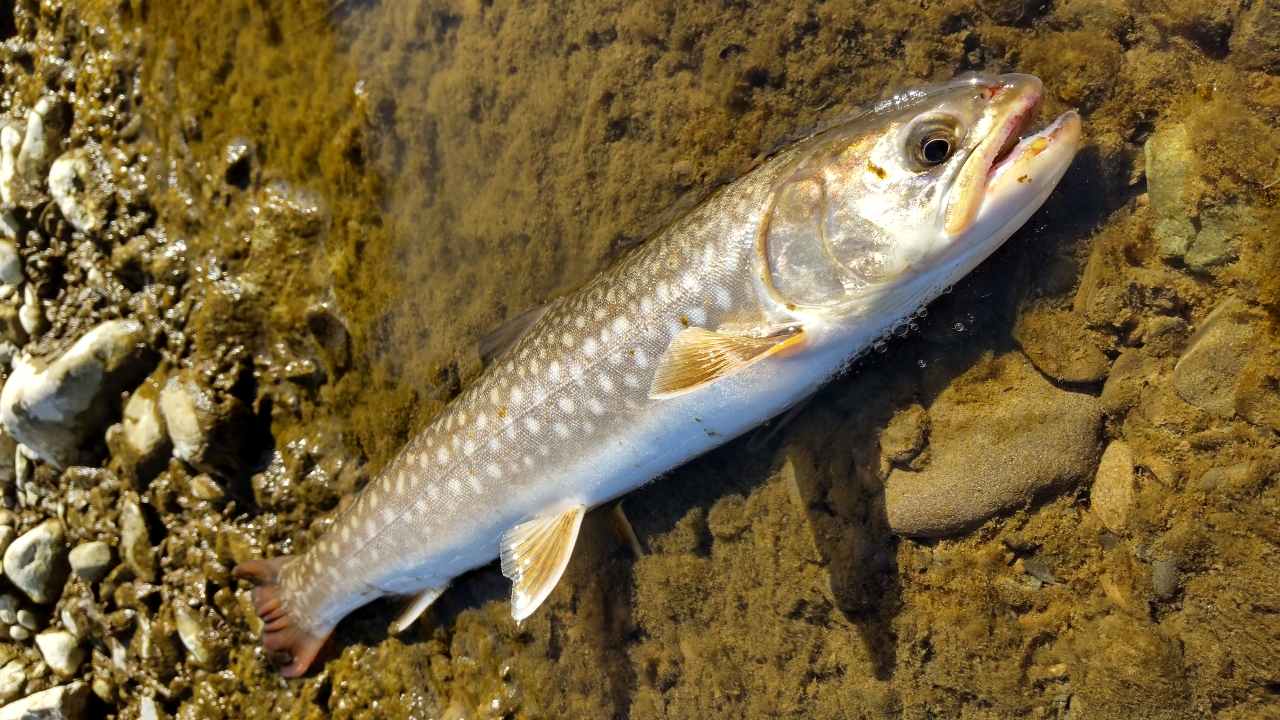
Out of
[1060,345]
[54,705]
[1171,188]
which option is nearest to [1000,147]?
[1171,188]

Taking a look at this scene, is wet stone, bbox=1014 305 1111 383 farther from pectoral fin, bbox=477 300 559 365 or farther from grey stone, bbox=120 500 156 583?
grey stone, bbox=120 500 156 583

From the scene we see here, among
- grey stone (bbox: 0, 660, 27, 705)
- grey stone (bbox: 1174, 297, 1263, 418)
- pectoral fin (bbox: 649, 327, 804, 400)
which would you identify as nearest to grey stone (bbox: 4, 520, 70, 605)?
grey stone (bbox: 0, 660, 27, 705)

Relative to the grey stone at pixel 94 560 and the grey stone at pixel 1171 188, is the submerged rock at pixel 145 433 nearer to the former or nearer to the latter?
the grey stone at pixel 94 560

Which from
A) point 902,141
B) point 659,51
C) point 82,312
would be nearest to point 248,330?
point 82,312

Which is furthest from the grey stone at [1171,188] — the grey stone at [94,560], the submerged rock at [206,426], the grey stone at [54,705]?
the grey stone at [54,705]

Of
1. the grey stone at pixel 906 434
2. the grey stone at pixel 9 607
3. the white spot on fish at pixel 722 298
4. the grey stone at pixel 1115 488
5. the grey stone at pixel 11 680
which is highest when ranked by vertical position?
the white spot on fish at pixel 722 298
